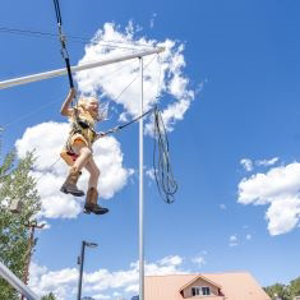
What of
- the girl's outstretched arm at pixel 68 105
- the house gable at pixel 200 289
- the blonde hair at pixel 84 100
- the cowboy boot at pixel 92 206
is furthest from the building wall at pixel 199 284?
the girl's outstretched arm at pixel 68 105

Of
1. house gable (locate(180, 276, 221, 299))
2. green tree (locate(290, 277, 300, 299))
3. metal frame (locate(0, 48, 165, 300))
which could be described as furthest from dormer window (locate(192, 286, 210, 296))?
green tree (locate(290, 277, 300, 299))

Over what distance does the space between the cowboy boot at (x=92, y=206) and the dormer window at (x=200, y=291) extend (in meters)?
35.6

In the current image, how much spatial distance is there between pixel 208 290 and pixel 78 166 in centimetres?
3685

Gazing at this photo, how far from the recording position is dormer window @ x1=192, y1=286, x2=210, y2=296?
127 ft

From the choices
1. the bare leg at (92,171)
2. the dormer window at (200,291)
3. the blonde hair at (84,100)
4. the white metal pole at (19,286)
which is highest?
the dormer window at (200,291)

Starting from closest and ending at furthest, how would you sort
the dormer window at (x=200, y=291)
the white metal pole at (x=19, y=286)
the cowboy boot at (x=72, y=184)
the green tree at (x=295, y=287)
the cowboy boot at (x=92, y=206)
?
the white metal pole at (x=19, y=286) → the cowboy boot at (x=72, y=184) → the cowboy boot at (x=92, y=206) → the dormer window at (x=200, y=291) → the green tree at (x=295, y=287)

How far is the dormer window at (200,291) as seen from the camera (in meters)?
38.8

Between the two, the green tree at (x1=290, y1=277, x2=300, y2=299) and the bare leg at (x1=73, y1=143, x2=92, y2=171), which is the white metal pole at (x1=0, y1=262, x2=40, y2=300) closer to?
the bare leg at (x1=73, y1=143, x2=92, y2=171)

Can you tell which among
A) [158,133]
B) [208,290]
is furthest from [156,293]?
[158,133]

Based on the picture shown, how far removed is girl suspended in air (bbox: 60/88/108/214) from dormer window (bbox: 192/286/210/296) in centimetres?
3568

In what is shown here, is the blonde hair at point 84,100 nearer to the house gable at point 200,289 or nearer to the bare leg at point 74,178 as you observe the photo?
the bare leg at point 74,178

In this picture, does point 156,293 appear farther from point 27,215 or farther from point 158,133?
point 158,133

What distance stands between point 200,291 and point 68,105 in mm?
36586

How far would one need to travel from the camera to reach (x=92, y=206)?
5664 millimetres
